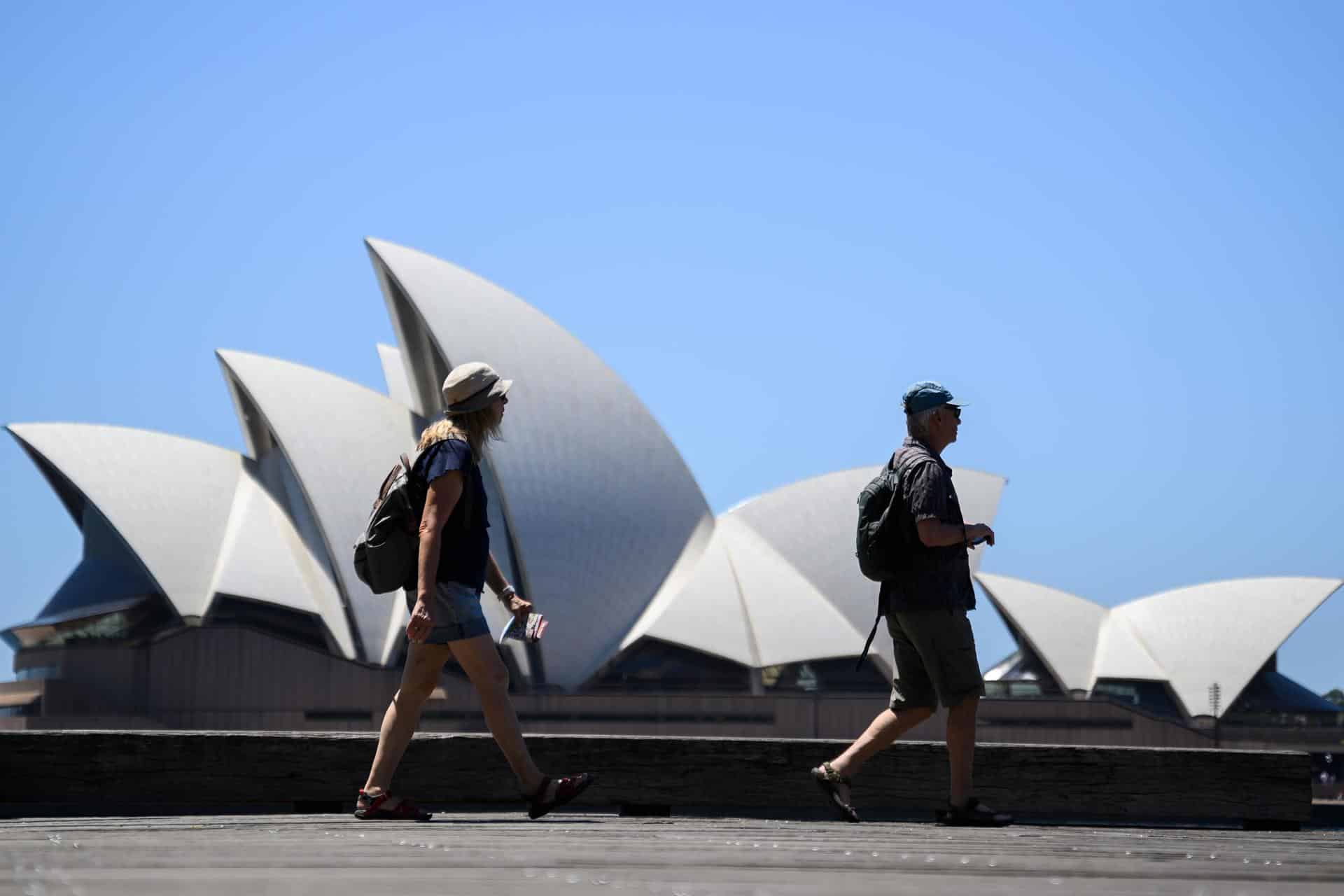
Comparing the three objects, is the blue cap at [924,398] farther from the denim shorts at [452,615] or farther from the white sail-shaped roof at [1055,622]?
the white sail-shaped roof at [1055,622]

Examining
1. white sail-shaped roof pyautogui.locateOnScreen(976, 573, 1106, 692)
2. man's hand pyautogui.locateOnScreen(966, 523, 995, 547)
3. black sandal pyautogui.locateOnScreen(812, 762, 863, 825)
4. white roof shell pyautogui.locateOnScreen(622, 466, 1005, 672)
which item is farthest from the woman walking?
white sail-shaped roof pyautogui.locateOnScreen(976, 573, 1106, 692)

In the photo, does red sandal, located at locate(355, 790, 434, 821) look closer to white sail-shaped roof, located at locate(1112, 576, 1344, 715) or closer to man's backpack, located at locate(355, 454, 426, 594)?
man's backpack, located at locate(355, 454, 426, 594)

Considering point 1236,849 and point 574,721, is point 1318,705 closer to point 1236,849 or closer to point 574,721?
point 574,721

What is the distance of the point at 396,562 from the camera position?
207 inches

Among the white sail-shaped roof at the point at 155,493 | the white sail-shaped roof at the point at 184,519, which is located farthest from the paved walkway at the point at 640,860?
the white sail-shaped roof at the point at 155,493

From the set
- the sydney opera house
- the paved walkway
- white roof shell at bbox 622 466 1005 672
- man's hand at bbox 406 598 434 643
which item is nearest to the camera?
the paved walkway

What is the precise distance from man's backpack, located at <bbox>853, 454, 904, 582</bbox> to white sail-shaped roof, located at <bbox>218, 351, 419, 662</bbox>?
86.2 feet

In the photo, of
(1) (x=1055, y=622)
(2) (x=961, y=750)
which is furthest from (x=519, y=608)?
(1) (x=1055, y=622)

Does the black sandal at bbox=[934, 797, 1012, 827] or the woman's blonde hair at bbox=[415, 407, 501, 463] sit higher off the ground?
the woman's blonde hair at bbox=[415, 407, 501, 463]

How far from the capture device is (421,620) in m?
4.97

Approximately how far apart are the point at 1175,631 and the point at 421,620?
1377 inches

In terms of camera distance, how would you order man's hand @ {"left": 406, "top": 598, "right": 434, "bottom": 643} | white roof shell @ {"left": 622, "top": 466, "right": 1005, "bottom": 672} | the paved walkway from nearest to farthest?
the paved walkway
man's hand @ {"left": 406, "top": 598, "right": 434, "bottom": 643}
white roof shell @ {"left": 622, "top": 466, "right": 1005, "bottom": 672}

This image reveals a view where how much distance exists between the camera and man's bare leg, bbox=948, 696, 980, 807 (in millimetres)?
5215

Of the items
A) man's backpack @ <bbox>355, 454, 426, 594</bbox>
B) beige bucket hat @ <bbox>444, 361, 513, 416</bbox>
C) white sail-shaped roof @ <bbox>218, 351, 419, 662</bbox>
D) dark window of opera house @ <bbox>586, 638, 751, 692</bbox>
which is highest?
white sail-shaped roof @ <bbox>218, 351, 419, 662</bbox>
